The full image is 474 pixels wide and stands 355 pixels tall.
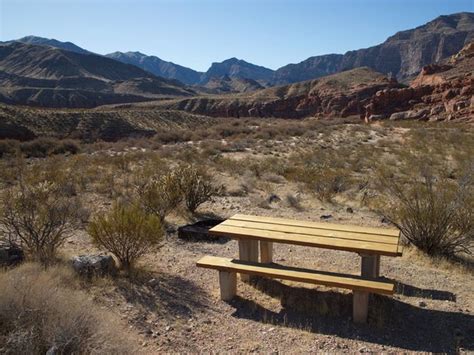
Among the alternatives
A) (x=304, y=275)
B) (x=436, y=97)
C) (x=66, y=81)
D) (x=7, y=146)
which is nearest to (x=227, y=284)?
(x=304, y=275)

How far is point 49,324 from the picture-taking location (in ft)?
10.2

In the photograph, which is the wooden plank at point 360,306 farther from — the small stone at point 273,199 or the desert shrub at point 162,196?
the small stone at point 273,199

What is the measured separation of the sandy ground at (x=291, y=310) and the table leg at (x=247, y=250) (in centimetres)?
29

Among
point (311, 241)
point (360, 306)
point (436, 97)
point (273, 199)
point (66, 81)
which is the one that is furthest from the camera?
point (66, 81)

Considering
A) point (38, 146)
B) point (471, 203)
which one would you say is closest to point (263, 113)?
point (38, 146)

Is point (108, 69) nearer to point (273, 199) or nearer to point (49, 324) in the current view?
point (273, 199)

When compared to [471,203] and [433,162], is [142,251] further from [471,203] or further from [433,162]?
[433,162]

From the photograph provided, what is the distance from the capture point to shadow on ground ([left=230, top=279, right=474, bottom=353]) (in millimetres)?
3823

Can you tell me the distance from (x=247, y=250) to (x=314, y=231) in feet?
2.59

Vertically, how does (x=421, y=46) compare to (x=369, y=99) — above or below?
above

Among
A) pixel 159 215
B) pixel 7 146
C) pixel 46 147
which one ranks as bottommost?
pixel 46 147

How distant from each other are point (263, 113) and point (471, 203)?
6530 centimetres

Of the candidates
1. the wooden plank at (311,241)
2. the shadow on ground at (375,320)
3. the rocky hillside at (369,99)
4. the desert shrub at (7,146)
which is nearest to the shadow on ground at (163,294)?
the shadow on ground at (375,320)

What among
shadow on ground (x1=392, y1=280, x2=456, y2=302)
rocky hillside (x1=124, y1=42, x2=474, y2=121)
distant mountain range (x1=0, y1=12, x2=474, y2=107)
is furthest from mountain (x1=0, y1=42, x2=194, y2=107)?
shadow on ground (x1=392, y1=280, x2=456, y2=302)
